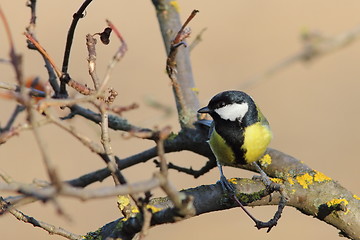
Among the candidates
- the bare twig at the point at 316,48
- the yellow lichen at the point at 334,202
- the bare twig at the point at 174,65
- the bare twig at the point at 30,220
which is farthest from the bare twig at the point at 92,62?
the yellow lichen at the point at 334,202

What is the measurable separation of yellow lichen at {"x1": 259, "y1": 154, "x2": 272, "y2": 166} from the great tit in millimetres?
43

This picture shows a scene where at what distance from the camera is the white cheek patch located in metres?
3.51

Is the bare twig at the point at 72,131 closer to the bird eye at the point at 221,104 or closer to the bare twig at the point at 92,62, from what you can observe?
the bare twig at the point at 92,62

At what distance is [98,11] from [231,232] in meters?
5.40

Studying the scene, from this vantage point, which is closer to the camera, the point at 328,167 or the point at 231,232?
the point at 231,232

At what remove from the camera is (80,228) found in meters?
6.87

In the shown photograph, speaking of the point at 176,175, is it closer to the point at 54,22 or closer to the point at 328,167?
the point at 328,167

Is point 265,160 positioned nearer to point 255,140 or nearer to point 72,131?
point 255,140

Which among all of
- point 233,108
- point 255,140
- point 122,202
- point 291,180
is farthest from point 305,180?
point 122,202

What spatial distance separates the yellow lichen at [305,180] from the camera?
2.75 metres

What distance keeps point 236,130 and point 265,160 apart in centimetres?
48

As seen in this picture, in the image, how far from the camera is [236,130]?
3564 mm

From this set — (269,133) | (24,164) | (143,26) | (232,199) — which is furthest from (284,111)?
(232,199)

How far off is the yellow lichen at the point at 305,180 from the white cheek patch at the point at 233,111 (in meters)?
0.80
